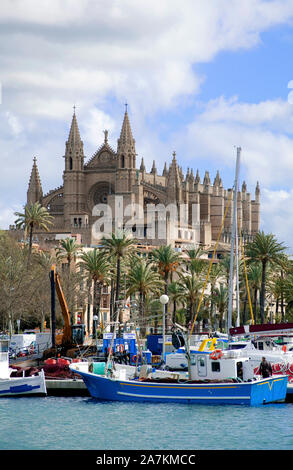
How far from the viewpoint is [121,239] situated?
232 ft

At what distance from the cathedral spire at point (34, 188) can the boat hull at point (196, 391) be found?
4711 inches

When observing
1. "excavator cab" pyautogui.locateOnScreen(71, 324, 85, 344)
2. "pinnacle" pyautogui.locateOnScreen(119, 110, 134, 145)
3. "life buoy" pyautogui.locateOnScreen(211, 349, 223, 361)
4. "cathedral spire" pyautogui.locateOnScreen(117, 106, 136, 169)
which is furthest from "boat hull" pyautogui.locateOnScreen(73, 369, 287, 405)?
"pinnacle" pyautogui.locateOnScreen(119, 110, 134, 145)

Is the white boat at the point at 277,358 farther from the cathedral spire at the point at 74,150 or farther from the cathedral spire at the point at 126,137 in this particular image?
the cathedral spire at the point at 74,150

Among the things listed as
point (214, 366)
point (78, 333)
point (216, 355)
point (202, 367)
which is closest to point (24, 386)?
point (202, 367)

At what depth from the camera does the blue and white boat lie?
123 ft

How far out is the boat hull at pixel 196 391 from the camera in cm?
3756

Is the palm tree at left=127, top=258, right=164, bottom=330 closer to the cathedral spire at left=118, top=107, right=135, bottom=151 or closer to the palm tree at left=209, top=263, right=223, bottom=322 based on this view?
the palm tree at left=209, top=263, right=223, bottom=322

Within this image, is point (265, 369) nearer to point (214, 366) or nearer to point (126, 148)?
point (214, 366)

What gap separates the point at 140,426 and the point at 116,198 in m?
110

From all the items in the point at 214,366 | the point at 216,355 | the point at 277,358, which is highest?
the point at 216,355

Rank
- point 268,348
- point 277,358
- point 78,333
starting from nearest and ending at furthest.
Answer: point 277,358, point 268,348, point 78,333

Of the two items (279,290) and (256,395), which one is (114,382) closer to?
(256,395)

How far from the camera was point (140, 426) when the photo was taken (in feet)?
110
